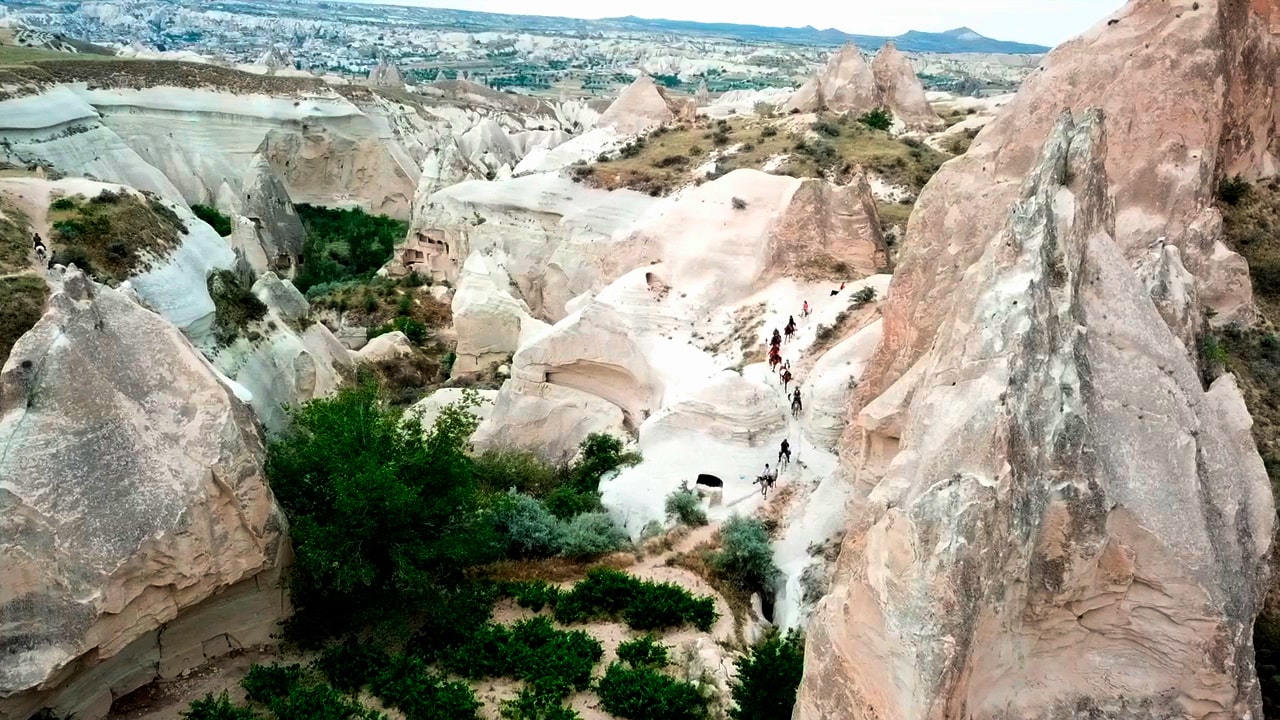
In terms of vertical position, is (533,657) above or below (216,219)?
above

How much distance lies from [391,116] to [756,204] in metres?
35.6

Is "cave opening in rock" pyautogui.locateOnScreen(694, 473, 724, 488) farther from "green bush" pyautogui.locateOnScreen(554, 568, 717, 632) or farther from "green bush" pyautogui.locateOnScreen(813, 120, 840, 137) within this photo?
"green bush" pyautogui.locateOnScreen(813, 120, 840, 137)

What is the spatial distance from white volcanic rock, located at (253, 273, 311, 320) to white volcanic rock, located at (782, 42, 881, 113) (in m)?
24.2

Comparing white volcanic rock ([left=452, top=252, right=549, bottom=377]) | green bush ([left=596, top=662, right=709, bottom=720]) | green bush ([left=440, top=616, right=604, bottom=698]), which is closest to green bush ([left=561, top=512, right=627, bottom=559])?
green bush ([left=440, top=616, right=604, bottom=698])

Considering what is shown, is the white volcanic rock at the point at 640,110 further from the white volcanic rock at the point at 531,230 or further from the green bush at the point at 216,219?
the green bush at the point at 216,219

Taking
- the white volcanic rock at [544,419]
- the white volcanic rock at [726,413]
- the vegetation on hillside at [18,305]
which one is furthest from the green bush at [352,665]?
the white volcanic rock at [544,419]

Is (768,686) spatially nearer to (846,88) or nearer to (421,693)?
(421,693)

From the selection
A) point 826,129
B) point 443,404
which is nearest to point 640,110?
point 826,129

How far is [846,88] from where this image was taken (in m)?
37.2

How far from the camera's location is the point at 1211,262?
13414mm

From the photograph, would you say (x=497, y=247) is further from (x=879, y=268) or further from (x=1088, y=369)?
(x=1088, y=369)

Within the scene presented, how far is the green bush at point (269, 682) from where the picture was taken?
8.77 metres

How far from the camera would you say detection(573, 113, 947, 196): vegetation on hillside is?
92.7 ft

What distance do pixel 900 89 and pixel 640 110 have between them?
11602mm
